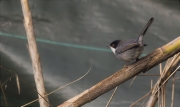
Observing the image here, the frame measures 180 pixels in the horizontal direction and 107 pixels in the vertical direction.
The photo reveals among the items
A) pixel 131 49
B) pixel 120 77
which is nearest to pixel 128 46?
pixel 131 49

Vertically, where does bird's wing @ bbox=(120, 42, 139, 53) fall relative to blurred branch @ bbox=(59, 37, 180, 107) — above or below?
above

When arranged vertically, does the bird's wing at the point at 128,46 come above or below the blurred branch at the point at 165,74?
above

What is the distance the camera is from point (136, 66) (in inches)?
34.9

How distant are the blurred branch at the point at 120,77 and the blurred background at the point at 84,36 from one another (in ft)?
2.77

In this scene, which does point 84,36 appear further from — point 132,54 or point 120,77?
point 120,77

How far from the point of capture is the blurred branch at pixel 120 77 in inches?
33.7

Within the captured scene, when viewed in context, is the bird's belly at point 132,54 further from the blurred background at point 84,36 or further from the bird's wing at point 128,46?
the blurred background at point 84,36

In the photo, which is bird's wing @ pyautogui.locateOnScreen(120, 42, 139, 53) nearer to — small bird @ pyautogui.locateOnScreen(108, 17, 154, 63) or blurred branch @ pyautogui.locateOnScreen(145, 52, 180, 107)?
small bird @ pyautogui.locateOnScreen(108, 17, 154, 63)

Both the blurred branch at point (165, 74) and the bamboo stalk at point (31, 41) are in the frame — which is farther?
the bamboo stalk at point (31, 41)

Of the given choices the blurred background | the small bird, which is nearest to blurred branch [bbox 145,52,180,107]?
the small bird

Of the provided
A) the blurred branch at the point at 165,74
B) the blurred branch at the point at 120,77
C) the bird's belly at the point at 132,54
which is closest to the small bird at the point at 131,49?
the bird's belly at the point at 132,54

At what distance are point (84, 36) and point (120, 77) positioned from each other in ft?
3.35

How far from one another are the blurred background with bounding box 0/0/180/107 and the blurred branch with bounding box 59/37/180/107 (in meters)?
0.85

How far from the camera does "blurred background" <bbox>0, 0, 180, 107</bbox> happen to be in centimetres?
174
